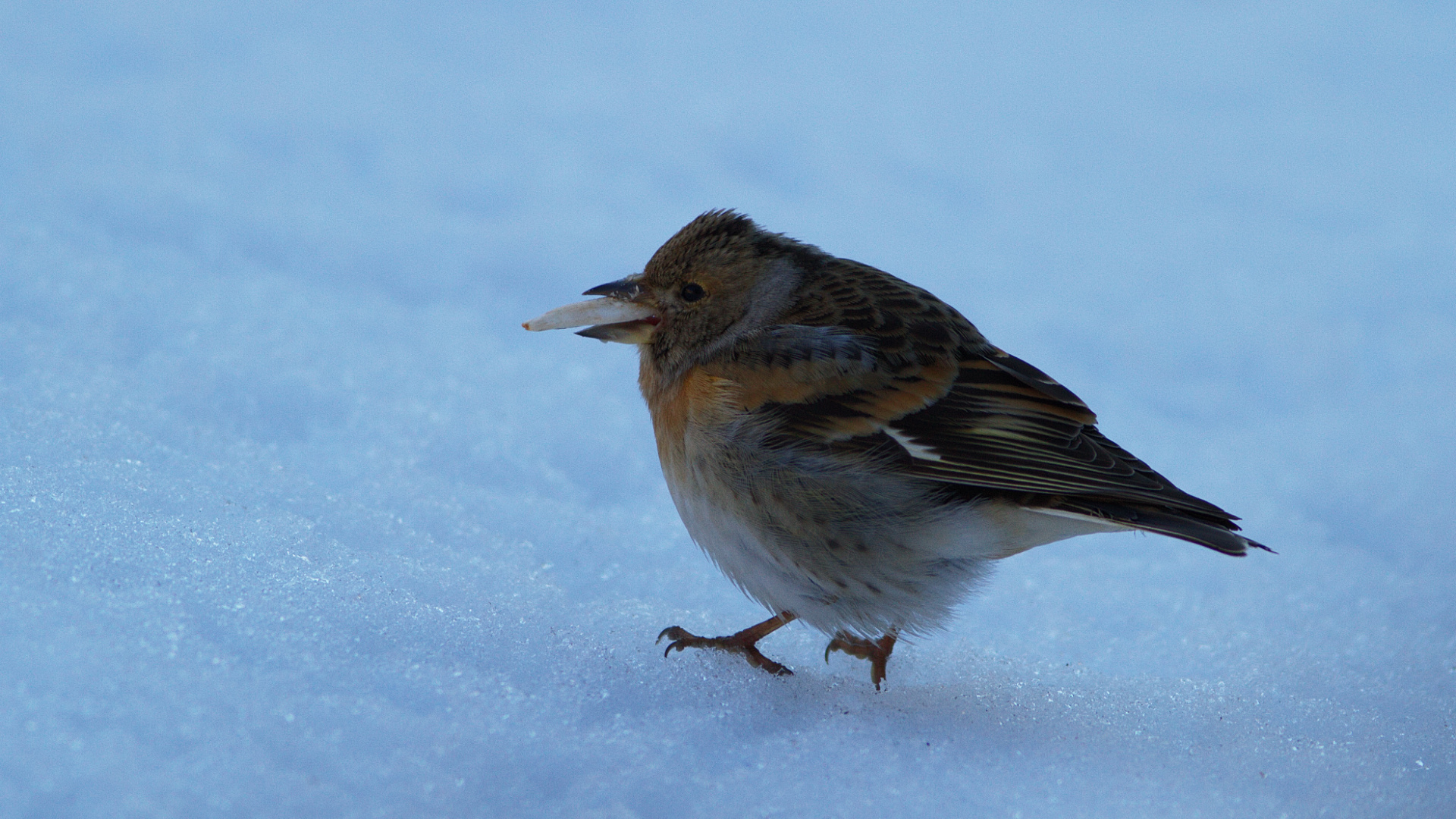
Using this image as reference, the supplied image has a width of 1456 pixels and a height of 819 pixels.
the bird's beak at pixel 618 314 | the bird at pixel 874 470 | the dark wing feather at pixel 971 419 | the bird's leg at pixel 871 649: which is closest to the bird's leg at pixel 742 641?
the bird at pixel 874 470

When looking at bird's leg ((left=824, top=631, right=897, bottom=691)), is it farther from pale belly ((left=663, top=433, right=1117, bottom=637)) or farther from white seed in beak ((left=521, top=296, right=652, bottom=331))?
white seed in beak ((left=521, top=296, right=652, bottom=331))

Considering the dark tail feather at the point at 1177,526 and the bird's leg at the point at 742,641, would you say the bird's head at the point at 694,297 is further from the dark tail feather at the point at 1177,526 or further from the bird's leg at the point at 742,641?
the dark tail feather at the point at 1177,526

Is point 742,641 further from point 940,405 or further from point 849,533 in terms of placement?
point 940,405

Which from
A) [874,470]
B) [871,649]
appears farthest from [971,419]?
[871,649]

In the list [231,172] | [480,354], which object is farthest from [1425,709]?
[231,172]

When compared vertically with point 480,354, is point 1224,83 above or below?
above

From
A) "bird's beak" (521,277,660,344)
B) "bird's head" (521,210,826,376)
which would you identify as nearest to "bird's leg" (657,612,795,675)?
"bird's head" (521,210,826,376)

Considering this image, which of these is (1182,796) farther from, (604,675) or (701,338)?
(701,338)
